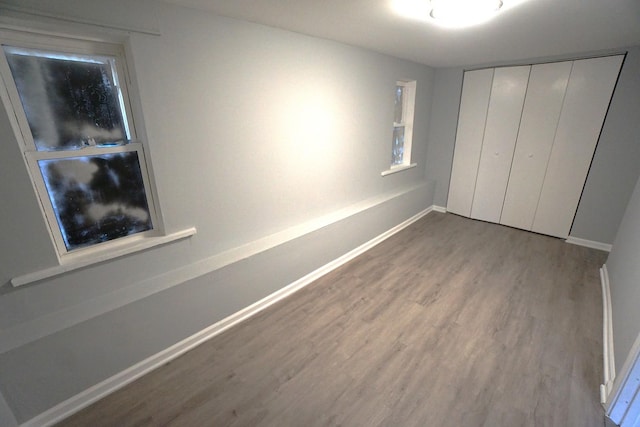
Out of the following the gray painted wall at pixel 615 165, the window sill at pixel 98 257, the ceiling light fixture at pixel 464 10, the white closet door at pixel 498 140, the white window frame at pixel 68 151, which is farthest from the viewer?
the white closet door at pixel 498 140

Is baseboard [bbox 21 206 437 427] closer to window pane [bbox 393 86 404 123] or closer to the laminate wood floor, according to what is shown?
the laminate wood floor

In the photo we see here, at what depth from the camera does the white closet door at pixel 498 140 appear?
145 inches

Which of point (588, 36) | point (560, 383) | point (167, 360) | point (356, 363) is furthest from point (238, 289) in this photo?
point (588, 36)

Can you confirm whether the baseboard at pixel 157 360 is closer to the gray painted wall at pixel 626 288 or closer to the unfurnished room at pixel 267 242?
the unfurnished room at pixel 267 242

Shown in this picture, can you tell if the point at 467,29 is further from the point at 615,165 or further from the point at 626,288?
the point at 615,165

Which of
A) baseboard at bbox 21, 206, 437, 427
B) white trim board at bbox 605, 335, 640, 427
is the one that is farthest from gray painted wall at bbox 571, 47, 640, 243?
baseboard at bbox 21, 206, 437, 427

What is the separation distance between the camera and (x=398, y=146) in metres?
4.19

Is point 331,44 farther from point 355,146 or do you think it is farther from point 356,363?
point 356,363

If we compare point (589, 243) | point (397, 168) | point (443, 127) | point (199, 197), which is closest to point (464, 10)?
point (199, 197)

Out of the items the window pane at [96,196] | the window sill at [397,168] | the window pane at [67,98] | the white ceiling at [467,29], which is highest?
the white ceiling at [467,29]

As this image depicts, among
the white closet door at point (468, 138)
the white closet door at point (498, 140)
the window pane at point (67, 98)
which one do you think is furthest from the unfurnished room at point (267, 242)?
the white closet door at point (468, 138)

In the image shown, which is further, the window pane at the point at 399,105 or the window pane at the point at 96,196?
the window pane at the point at 399,105

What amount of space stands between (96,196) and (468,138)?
14.9 feet

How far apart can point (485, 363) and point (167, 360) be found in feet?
7.22
